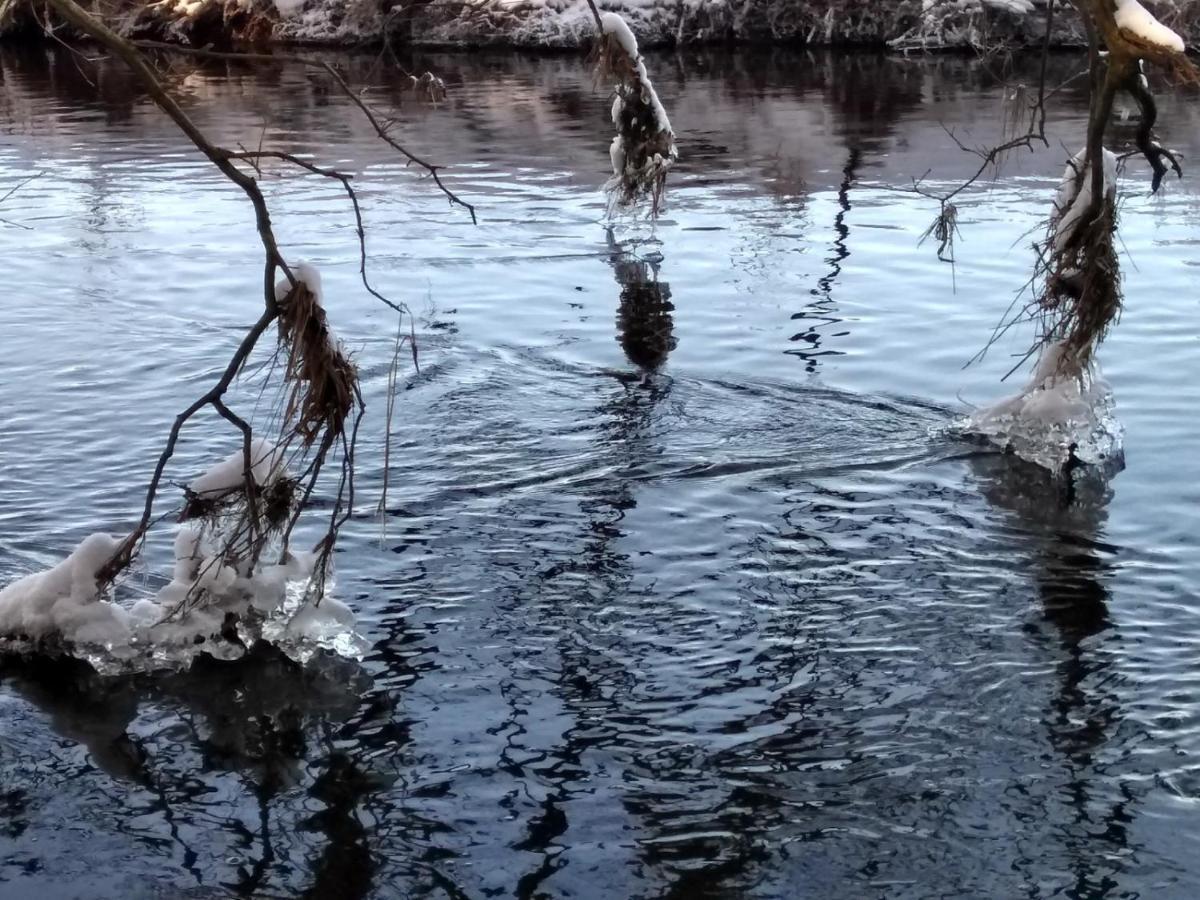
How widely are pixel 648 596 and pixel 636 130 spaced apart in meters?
9.39

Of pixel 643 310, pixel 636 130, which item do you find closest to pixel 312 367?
pixel 643 310

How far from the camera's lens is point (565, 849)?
5668 mm

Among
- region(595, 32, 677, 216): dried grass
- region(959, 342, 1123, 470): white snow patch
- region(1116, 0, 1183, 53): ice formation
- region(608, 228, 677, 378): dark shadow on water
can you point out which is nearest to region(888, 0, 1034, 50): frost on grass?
region(595, 32, 677, 216): dried grass

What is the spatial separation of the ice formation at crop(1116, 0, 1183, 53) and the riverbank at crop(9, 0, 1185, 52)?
30699 millimetres

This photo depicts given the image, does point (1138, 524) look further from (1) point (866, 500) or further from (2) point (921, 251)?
(2) point (921, 251)

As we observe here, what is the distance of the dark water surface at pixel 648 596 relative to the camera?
5.73 metres

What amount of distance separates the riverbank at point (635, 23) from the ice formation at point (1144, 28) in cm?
3070

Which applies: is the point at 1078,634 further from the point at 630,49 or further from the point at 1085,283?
the point at 630,49

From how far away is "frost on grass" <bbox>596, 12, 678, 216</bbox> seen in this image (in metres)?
15.3

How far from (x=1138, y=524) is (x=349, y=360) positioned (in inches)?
190

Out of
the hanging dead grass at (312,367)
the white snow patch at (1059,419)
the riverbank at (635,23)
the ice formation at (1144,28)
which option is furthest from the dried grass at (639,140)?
the riverbank at (635,23)

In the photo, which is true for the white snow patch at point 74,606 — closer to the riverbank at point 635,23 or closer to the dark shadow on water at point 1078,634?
the dark shadow on water at point 1078,634

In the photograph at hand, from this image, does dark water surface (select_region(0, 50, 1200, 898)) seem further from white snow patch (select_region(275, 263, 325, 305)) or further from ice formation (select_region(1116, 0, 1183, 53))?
ice formation (select_region(1116, 0, 1183, 53))

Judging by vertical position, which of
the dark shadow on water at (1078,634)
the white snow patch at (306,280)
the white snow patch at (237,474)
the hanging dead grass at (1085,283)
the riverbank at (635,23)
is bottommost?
the dark shadow on water at (1078,634)
